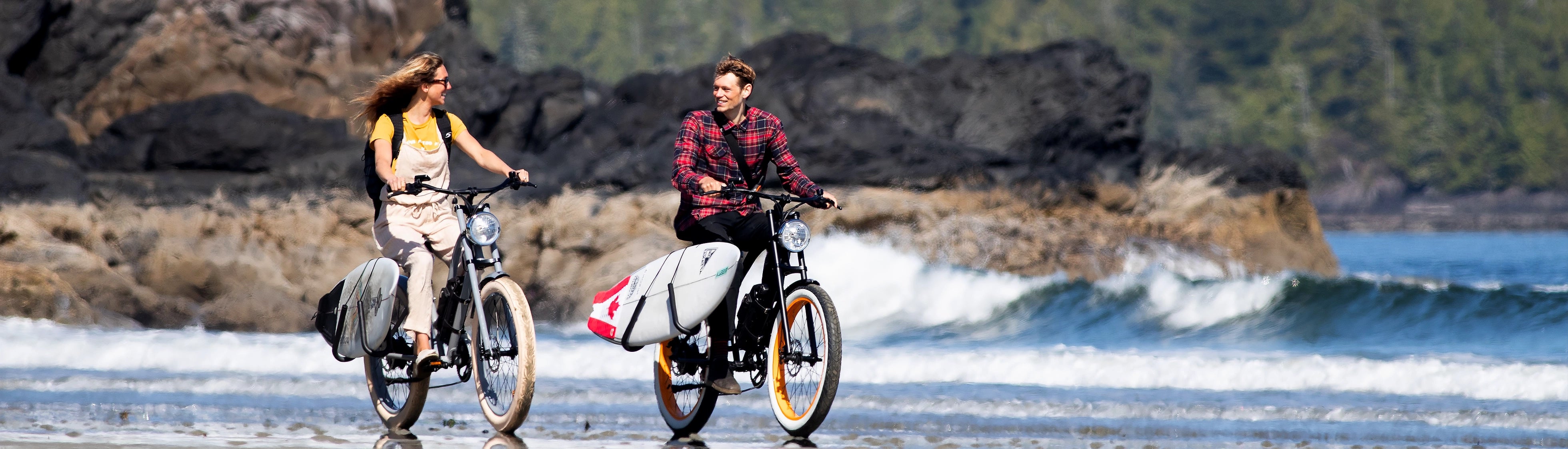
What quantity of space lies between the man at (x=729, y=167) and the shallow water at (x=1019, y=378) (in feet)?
2.63

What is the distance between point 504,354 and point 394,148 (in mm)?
953

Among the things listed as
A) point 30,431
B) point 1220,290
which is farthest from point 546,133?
point 30,431

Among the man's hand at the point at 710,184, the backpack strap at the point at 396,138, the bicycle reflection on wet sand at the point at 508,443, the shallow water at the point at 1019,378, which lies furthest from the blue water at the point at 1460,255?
the backpack strap at the point at 396,138

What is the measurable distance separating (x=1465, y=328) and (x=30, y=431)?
13.3 m

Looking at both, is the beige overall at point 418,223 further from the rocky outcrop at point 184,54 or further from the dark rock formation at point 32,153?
the rocky outcrop at point 184,54

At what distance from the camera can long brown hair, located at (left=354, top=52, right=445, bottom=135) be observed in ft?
21.2

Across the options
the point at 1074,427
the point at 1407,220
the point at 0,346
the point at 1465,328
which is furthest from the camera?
the point at 1407,220

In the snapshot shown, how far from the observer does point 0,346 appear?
11.3m

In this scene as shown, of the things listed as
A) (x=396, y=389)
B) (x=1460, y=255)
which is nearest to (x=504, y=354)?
(x=396, y=389)

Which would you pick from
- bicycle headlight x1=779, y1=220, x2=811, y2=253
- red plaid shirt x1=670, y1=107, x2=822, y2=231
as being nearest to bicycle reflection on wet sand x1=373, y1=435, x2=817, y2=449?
bicycle headlight x1=779, y1=220, x2=811, y2=253

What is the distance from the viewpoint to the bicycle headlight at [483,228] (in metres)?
6.26

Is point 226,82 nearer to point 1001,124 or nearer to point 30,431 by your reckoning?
point 1001,124

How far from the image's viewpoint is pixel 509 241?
1945 cm

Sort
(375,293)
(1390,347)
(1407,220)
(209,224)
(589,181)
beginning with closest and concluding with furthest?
(375,293) → (1390,347) → (209,224) → (589,181) → (1407,220)
